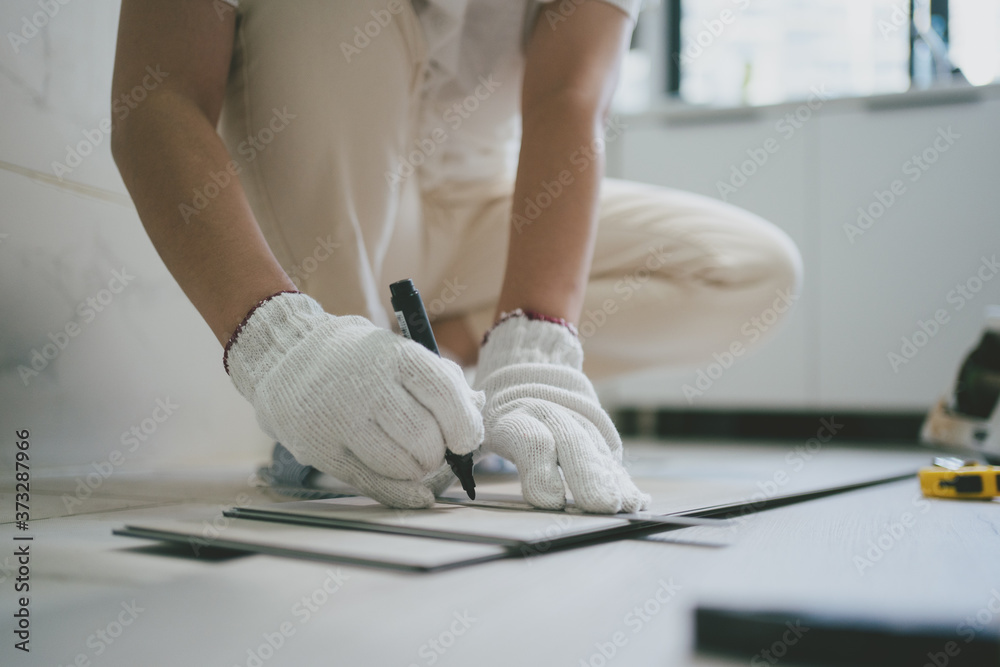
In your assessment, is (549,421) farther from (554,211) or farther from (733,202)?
(733,202)

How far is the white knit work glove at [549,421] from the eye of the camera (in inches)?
18.3

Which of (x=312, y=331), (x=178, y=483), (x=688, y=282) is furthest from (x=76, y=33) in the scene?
(x=688, y=282)

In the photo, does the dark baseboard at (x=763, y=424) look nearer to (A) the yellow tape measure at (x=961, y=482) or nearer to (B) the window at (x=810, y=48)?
(B) the window at (x=810, y=48)

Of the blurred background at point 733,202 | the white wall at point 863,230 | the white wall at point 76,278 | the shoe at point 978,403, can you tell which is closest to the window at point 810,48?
the blurred background at point 733,202

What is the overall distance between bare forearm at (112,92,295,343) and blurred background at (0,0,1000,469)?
1.02 ft

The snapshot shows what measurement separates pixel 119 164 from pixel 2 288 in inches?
10.4

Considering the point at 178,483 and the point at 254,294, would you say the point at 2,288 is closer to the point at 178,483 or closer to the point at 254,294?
the point at 178,483

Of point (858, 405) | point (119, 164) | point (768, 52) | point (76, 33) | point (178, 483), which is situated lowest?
point (858, 405)

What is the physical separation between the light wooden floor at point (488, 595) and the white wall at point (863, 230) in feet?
4.99

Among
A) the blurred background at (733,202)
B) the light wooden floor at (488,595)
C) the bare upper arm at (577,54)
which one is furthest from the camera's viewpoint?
the blurred background at (733,202)

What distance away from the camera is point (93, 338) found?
89 cm

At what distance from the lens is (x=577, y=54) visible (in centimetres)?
72

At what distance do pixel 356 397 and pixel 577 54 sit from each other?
1.43ft

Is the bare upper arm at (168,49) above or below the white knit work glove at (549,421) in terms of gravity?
above
